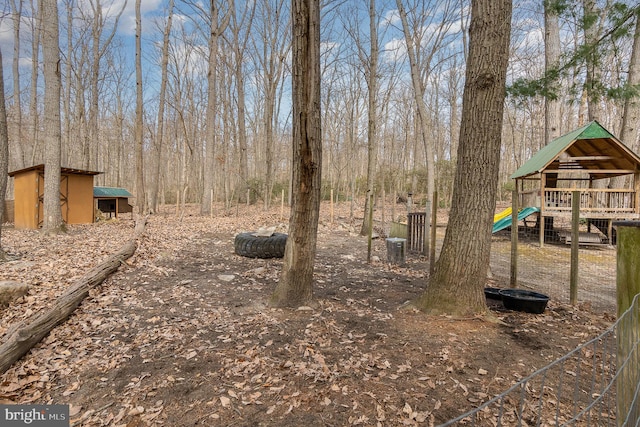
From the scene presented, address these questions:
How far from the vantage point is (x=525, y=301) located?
4352 millimetres

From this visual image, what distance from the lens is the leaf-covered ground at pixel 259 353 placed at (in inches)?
99.0

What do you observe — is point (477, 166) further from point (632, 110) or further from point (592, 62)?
point (632, 110)

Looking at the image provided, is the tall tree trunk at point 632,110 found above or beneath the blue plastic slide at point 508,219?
above

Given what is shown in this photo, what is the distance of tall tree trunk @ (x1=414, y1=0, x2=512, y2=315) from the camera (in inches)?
156

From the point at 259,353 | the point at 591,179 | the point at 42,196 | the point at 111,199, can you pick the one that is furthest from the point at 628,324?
the point at 111,199

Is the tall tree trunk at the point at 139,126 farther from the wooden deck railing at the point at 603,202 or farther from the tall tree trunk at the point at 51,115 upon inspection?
the wooden deck railing at the point at 603,202

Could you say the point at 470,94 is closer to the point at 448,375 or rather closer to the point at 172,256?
the point at 448,375

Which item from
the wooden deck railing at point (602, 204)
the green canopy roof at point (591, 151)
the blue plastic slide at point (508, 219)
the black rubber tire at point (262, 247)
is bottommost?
the black rubber tire at point (262, 247)

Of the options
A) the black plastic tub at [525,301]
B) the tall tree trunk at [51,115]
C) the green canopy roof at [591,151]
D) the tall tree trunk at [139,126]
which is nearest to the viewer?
the black plastic tub at [525,301]

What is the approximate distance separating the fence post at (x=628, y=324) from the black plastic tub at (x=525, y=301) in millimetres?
2748

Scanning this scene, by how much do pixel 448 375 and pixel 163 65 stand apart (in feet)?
66.0

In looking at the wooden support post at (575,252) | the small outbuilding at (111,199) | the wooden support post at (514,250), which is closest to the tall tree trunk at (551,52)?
the wooden support post at (514,250)

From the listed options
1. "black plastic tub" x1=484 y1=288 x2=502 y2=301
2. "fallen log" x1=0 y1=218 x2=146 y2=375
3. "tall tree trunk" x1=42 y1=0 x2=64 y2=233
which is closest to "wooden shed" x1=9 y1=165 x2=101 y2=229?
"tall tree trunk" x1=42 y1=0 x2=64 y2=233

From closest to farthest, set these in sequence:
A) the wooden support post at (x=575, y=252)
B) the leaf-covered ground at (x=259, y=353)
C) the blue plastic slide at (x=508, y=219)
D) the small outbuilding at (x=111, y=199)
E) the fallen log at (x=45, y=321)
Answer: the leaf-covered ground at (x=259, y=353), the fallen log at (x=45, y=321), the wooden support post at (x=575, y=252), the blue plastic slide at (x=508, y=219), the small outbuilding at (x=111, y=199)
